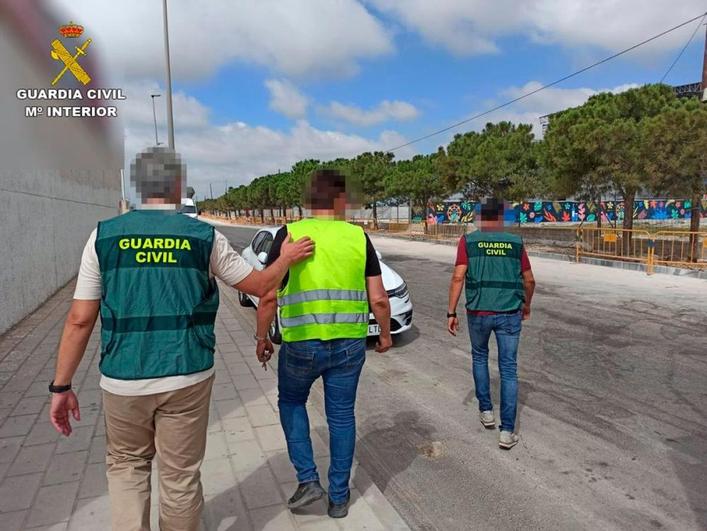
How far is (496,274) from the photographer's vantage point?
3.74m

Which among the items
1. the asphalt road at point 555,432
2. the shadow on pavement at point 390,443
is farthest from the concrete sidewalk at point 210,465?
the asphalt road at point 555,432

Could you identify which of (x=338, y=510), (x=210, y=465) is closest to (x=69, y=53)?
(x=210, y=465)

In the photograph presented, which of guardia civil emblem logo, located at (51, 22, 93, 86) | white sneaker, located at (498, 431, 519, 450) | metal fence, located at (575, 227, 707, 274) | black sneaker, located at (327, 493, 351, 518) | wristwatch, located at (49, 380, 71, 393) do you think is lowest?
white sneaker, located at (498, 431, 519, 450)

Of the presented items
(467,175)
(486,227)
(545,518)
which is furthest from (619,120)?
(545,518)

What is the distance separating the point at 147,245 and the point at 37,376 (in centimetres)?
434

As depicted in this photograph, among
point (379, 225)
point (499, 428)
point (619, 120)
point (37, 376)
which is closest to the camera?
point (499, 428)

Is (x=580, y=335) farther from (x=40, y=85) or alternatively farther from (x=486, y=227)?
(x=40, y=85)

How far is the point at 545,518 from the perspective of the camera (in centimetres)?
291

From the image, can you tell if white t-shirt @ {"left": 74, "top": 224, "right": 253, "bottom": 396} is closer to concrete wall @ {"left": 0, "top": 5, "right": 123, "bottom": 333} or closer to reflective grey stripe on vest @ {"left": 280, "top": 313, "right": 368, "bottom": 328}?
reflective grey stripe on vest @ {"left": 280, "top": 313, "right": 368, "bottom": 328}

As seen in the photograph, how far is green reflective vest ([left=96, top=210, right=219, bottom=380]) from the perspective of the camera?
78.2 inches

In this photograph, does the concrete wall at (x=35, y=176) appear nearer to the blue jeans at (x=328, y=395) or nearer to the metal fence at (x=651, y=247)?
the blue jeans at (x=328, y=395)

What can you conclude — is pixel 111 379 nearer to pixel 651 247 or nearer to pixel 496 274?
pixel 496 274

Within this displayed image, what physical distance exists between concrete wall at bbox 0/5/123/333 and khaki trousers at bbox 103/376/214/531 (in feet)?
16.1

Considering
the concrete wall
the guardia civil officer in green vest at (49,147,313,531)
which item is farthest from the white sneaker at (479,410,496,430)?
the concrete wall
